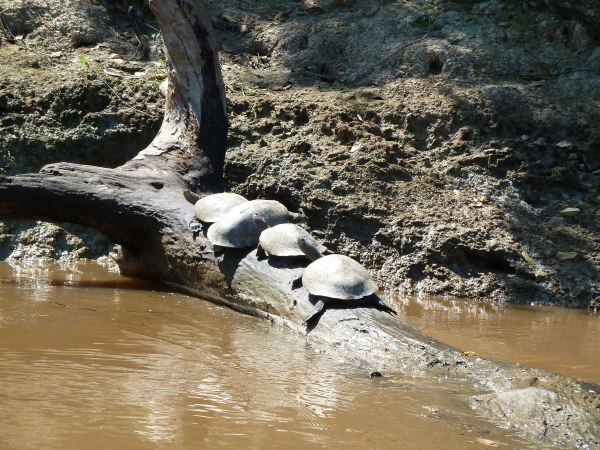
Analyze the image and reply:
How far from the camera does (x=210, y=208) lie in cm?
531

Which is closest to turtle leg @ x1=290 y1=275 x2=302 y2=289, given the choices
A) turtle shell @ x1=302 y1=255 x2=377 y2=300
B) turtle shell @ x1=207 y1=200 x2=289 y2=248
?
turtle shell @ x1=302 y1=255 x2=377 y2=300

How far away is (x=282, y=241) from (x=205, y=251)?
716 mm

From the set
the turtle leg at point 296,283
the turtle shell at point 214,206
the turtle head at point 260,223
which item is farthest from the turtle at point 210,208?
the turtle leg at point 296,283

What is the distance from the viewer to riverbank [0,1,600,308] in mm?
5984

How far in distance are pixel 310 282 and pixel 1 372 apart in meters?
1.63

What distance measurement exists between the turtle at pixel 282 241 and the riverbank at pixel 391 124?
136 centimetres

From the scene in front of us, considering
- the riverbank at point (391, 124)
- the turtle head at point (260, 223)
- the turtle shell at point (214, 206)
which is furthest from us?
the riverbank at point (391, 124)

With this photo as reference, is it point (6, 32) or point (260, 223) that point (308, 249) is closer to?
point (260, 223)

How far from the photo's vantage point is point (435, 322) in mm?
5117

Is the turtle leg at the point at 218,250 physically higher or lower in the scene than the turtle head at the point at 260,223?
lower

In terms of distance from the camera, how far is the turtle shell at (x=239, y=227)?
5.00 meters

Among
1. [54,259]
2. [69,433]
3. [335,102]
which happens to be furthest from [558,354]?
[54,259]

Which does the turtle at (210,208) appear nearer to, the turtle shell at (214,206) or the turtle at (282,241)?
the turtle shell at (214,206)

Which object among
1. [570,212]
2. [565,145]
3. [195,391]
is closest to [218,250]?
[195,391]
